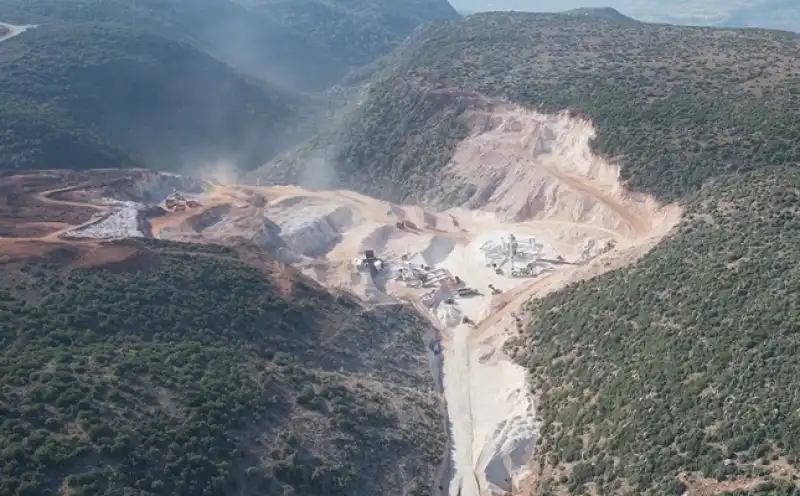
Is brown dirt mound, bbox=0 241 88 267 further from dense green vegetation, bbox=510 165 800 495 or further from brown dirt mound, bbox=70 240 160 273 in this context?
dense green vegetation, bbox=510 165 800 495

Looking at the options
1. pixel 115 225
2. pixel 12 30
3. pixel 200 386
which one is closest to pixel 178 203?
pixel 115 225

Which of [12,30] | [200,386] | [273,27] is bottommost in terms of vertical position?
[200,386]

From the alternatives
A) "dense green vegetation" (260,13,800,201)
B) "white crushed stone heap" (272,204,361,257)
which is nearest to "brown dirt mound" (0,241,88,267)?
"white crushed stone heap" (272,204,361,257)

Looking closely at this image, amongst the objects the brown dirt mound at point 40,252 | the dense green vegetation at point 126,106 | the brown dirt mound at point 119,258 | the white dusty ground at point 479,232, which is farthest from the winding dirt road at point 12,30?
the brown dirt mound at point 119,258

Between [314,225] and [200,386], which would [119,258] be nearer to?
[200,386]

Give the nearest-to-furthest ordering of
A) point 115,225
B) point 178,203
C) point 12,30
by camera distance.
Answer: point 115,225
point 178,203
point 12,30
